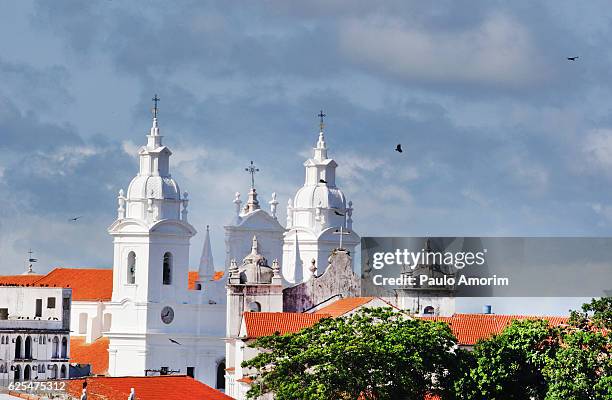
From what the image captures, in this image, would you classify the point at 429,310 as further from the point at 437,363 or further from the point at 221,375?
the point at 437,363

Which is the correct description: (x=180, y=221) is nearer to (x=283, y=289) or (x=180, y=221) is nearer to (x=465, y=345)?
(x=283, y=289)

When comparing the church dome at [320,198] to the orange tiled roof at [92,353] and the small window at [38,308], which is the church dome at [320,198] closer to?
the orange tiled roof at [92,353]

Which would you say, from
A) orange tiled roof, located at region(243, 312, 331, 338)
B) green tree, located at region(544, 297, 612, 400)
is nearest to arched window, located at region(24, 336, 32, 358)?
orange tiled roof, located at region(243, 312, 331, 338)

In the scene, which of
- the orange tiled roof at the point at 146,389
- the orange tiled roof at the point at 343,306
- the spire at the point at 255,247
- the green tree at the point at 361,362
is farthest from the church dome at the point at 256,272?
the green tree at the point at 361,362

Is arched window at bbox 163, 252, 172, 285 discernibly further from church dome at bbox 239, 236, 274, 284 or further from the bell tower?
church dome at bbox 239, 236, 274, 284

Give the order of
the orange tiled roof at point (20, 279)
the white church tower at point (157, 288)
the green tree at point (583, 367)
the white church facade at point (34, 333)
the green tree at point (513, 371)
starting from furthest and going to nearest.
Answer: the orange tiled roof at point (20, 279), the white church tower at point (157, 288), the white church facade at point (34, 333), the green tree at point (513, 371), the green tree at point (583, 367)

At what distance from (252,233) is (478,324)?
114ft

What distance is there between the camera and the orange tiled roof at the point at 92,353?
382ft

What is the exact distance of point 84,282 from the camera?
12662cm

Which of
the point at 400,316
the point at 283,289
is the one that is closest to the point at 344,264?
the point at 283,289

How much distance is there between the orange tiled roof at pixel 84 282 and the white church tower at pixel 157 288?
288 inches

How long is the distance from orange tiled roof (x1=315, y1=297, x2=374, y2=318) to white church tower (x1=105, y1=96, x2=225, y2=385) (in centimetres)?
1571

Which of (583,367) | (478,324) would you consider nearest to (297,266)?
(478,324)

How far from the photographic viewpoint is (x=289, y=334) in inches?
2990
